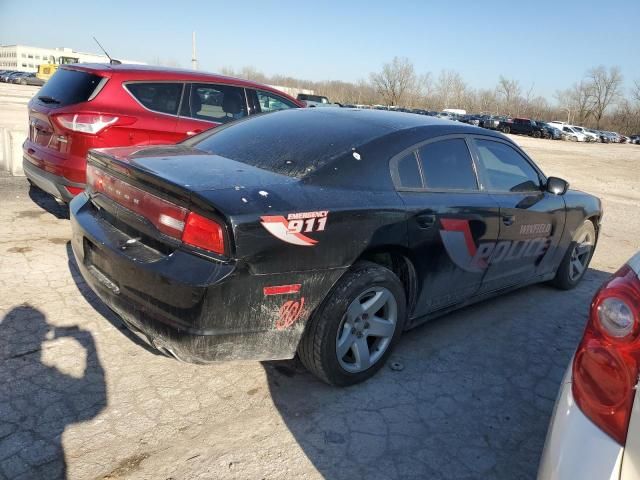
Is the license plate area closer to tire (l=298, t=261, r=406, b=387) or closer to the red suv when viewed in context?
tire (l=298, t=261, r=406, b=387)

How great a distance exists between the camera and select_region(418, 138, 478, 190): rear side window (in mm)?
3348

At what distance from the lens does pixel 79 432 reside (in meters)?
2.46

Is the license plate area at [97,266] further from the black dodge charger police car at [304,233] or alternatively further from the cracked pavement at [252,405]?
the cracked pavement at [252,405]

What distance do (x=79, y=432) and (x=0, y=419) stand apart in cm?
39

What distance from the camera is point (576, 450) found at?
1.48m

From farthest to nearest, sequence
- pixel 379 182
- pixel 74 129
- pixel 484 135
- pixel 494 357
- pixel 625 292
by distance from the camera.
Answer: pixel 74 129 < pixel 484 135 < pixel 494 357 < pixel 379 182 < pixel 625 292

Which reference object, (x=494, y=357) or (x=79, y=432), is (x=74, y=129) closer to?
(x=79, y=432)

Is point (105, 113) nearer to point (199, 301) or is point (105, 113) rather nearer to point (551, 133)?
point (199, 301)

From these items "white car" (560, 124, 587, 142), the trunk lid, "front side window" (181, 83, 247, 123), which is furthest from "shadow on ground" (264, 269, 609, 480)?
"white car" (560, 124, 587, 142)

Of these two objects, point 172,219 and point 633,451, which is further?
point 172,219

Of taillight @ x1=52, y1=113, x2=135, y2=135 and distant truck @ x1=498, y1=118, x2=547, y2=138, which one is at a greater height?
distant truck @ x1=498, y1=118, x2=547, y2=138

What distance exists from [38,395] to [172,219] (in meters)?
1.20

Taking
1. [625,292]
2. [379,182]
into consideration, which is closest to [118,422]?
[379,182]

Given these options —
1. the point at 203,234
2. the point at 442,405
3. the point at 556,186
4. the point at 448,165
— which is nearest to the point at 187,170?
the point at 203,234
